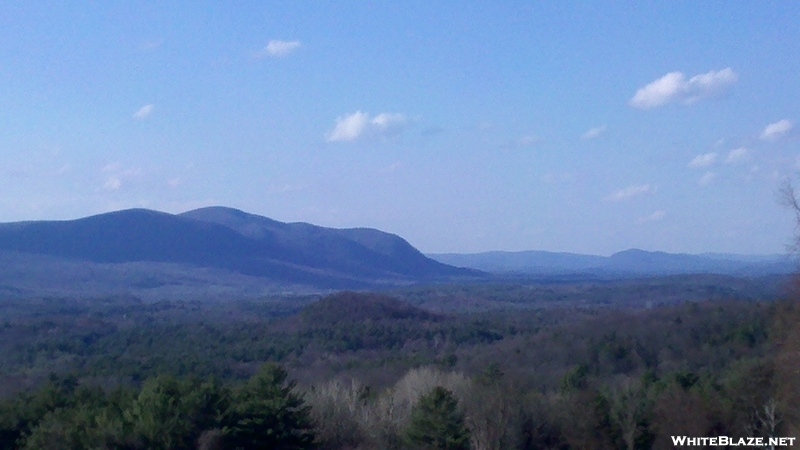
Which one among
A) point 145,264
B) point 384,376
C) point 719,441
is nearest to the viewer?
point 719,441

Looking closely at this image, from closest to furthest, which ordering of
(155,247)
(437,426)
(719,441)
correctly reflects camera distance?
(719,441)
(437,426)
(155,247)

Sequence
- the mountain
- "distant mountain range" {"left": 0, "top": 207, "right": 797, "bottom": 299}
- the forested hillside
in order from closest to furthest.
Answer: the forested hillside → "distant mountain range" {"left": 0, "top": 207, "right": 797, "bottom": 299} → the mountain

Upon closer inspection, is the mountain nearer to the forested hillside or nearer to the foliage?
the forested hillside

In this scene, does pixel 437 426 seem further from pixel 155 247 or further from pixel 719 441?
pixel 155 247

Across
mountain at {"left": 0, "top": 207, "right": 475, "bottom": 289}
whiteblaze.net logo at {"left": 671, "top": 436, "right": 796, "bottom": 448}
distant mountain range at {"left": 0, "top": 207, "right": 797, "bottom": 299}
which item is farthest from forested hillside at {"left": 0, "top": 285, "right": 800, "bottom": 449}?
mountain at {"left": 0, "top": 207, "right": 475, "bottom": 289}


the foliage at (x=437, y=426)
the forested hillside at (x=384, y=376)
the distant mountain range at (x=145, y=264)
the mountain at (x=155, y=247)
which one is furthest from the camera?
the mountain at (x=155, y=247)

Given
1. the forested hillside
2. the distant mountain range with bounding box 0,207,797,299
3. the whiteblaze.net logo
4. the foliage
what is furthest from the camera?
the distant mountain range with bounding box 0,207,797,299

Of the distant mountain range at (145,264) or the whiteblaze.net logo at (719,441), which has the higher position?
the distant mountain range at (145,264)

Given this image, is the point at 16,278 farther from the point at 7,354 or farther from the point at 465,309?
the point at 7,354

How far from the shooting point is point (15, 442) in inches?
828

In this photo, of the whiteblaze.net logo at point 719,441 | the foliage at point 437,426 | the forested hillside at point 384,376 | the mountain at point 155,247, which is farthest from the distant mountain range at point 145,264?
the whiteblaze.net logo at point 719,441

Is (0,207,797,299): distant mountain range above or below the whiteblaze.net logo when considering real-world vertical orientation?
above

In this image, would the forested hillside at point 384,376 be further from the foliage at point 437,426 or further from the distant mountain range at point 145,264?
the distant mountain range at point 145,264

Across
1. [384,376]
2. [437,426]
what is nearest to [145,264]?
[384,376]
